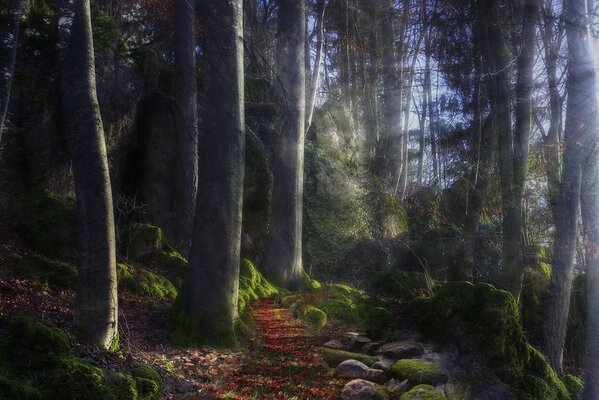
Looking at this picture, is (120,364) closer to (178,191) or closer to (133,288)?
(133,288)

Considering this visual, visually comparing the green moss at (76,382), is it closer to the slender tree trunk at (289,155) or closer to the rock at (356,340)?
the rock at (356,340)

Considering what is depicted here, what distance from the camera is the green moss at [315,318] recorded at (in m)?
8.49

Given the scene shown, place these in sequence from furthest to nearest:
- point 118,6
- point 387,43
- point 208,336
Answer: point 387,43
point 118,6
point 208,336

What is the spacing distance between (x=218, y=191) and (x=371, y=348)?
3.12m

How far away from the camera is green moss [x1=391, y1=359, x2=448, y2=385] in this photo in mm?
5898

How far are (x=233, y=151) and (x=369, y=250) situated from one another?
10.7 metres

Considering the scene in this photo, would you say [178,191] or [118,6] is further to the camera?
[118,6]

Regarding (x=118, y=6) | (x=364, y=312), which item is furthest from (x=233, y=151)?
(x=118, y=6)

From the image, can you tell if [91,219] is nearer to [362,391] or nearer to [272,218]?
[362,391]

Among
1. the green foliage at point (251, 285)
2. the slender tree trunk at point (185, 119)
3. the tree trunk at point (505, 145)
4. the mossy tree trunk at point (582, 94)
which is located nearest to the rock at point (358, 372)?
the green foliage at point (251, 285)

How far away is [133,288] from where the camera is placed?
29.0ft

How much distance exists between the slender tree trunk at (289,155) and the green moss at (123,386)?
7.85 metres

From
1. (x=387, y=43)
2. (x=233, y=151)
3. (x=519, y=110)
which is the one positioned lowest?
(x=233, y=151)

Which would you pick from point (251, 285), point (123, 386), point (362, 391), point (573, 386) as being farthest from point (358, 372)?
point (573, 386)
